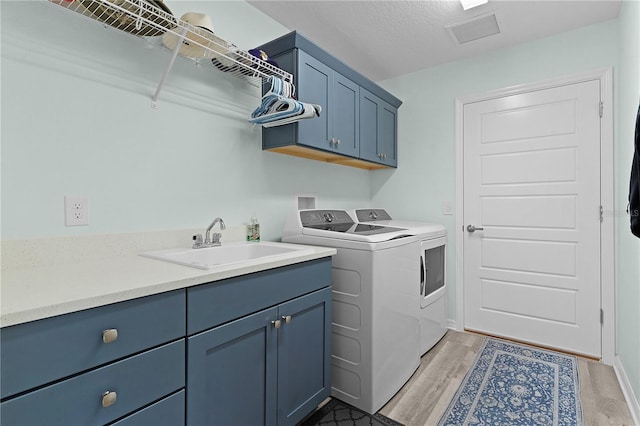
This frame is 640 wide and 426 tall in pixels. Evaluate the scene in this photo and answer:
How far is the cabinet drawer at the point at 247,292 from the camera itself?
1.08 metres

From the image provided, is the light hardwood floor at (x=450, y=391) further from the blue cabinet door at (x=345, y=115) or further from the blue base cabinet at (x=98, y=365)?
the blue cabinet door at (x=345, y=115)

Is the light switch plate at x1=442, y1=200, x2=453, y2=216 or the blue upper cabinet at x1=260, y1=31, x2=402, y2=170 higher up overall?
the blue upper cabinet at x1=260, y1=31, x2=402, y2=170

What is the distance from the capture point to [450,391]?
1915 mm

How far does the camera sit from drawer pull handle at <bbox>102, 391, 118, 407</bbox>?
0.85 metres

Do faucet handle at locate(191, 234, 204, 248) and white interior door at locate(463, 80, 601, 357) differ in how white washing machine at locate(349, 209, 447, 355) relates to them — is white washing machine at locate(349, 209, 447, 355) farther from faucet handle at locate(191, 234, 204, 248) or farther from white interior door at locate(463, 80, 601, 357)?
faucet handle at locate(191, 234, 204, 248)

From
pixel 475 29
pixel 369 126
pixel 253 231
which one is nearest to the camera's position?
pixel 253 231

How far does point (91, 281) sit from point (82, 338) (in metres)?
0.22

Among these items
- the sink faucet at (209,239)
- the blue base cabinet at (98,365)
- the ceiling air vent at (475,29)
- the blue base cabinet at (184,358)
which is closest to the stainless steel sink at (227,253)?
the sink faucet at (209,239)

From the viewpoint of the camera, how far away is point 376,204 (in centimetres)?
337

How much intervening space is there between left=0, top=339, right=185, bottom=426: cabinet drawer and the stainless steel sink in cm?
43

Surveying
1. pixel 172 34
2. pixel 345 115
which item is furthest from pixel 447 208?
pixel 172 34

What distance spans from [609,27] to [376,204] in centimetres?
220

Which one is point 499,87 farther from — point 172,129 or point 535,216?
point 172,129

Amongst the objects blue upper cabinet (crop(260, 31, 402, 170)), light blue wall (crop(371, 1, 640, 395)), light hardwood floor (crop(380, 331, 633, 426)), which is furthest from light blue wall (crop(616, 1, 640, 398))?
blue upper cabinet (crop(260, 31, 402, 170))
